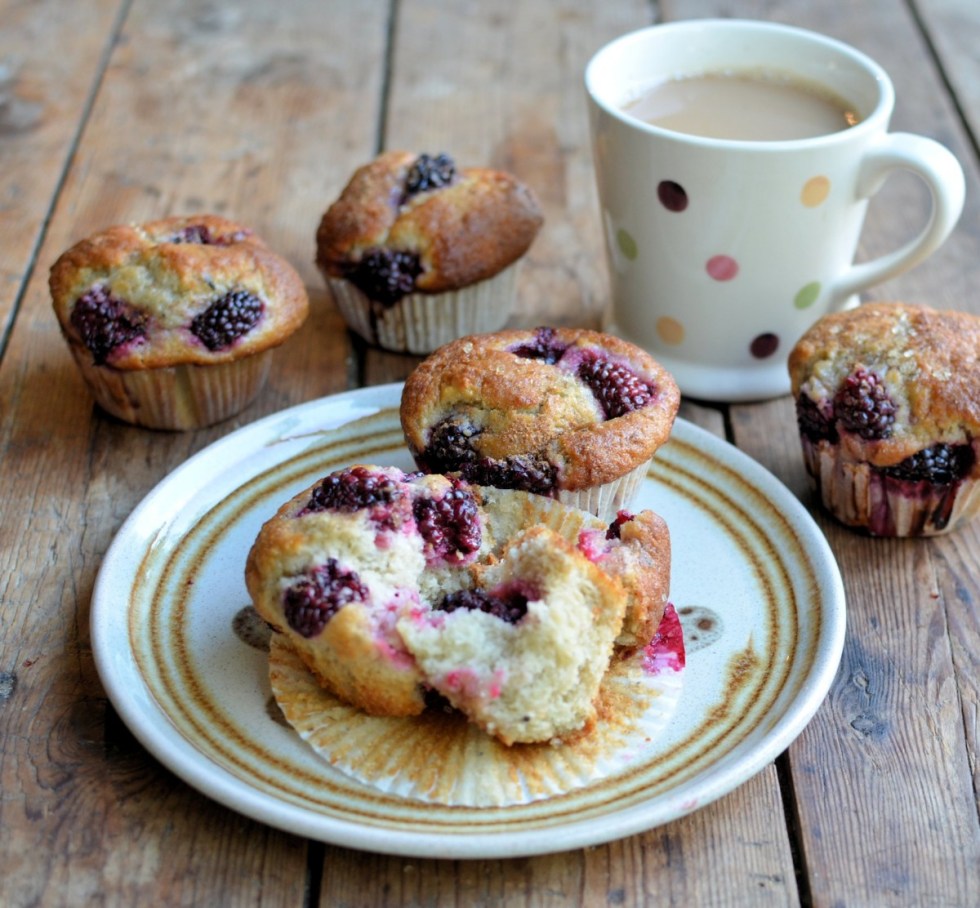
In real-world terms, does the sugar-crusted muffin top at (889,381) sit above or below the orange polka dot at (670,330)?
above

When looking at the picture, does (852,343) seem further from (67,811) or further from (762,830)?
(67,811)

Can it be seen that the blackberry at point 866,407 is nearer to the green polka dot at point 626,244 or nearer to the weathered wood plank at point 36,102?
the green polka dot at point 626,244

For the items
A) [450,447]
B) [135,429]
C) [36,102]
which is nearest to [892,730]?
[450,447]

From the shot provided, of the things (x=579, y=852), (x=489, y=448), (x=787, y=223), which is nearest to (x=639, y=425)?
(x=489, y=448)

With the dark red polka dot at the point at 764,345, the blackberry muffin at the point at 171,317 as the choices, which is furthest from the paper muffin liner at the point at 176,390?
the dark red polka dot at the point at 764,345

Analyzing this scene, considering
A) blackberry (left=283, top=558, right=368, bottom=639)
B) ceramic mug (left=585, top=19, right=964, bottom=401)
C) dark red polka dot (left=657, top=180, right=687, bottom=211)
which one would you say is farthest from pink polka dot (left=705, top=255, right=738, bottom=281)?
blackberry (left=283, top=558, right=368, bottom=639)

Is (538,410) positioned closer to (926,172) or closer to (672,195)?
(672,195)
